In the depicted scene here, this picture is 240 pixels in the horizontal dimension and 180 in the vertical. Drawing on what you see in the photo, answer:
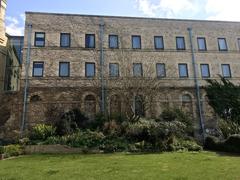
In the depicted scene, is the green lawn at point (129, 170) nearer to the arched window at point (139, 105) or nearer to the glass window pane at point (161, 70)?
the arched window at point (139, 105)

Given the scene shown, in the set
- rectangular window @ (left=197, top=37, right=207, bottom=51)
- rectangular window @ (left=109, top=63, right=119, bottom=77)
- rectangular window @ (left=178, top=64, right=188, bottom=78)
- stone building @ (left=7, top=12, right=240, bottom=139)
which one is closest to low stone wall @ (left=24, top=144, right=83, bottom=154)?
stone building @ (left=7, top=12, right=240, bottom=139)

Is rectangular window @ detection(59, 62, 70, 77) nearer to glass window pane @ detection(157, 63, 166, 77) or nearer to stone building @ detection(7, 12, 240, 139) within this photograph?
stone building @ detection(7, 12, 240, 139)

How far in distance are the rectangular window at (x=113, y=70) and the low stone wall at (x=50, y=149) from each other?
11.5 meters

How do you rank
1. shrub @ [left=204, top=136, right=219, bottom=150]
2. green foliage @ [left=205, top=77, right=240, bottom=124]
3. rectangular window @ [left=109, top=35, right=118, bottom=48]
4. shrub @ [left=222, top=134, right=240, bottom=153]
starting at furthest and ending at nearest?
rectangular window @ [left=109, top=35, right=118, bottom=48] < green foliage @ [left=205, top=77, right=240, bottom=124] < shrub @ [left=204, top=136, right=219, bottom=150] < shrub @ [left=222, top=134, right=240, bottom=153]

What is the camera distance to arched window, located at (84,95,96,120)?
25.8 m

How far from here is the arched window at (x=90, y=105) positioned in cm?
2584

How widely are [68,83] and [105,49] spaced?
209 inches

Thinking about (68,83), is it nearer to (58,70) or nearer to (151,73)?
(58,70)

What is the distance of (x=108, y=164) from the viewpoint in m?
12.0

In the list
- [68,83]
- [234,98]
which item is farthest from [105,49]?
[234,98]

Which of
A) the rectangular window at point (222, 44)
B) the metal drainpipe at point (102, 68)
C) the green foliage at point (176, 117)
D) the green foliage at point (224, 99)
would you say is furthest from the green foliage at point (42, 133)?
the rectangular window at point (222, 44)

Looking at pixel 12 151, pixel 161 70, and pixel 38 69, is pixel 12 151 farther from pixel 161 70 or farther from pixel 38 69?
pixel 161 70

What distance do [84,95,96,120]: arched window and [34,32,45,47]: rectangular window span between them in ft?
23.4

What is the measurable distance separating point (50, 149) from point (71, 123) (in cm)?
509
